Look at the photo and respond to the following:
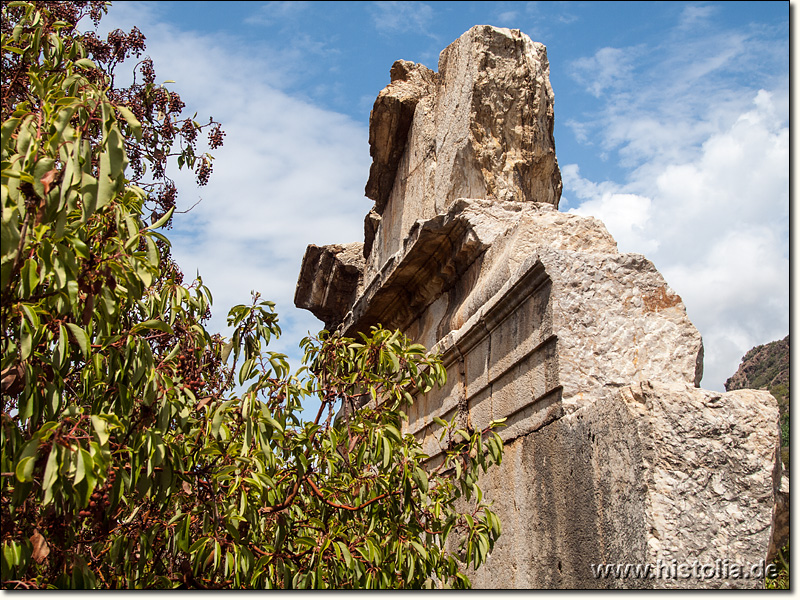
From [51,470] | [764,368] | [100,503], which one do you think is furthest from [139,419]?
[764,368]

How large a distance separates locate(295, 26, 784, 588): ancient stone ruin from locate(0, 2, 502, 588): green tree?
44cm

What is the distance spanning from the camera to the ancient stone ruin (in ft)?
8.31

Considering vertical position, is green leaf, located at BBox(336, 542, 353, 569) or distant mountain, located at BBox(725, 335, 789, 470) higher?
distant mountain, located at BBox(725, 335, 789, 470)

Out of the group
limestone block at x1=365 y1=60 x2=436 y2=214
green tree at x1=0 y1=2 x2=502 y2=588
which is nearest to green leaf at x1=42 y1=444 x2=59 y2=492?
green tree at x1=0 y1=2 x2=502 y2=588

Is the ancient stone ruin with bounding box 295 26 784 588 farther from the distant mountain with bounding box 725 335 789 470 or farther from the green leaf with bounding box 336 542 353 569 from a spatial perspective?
the distant mountain with bounding box 725 335 789 470

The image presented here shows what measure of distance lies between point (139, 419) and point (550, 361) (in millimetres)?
1842

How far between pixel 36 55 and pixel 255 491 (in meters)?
1.71

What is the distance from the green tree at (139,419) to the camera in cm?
169

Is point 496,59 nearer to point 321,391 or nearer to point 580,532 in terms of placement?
point 321,391

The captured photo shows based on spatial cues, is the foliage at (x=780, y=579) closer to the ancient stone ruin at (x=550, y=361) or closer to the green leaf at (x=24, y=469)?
the ancient stone ruin at (x=550, y=361)

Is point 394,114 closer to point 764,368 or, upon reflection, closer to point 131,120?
point 131,120

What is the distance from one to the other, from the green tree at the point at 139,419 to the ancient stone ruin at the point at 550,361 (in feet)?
1.44

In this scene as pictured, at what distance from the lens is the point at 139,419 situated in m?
2.18

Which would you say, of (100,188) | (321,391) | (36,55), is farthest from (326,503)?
(36,55)
